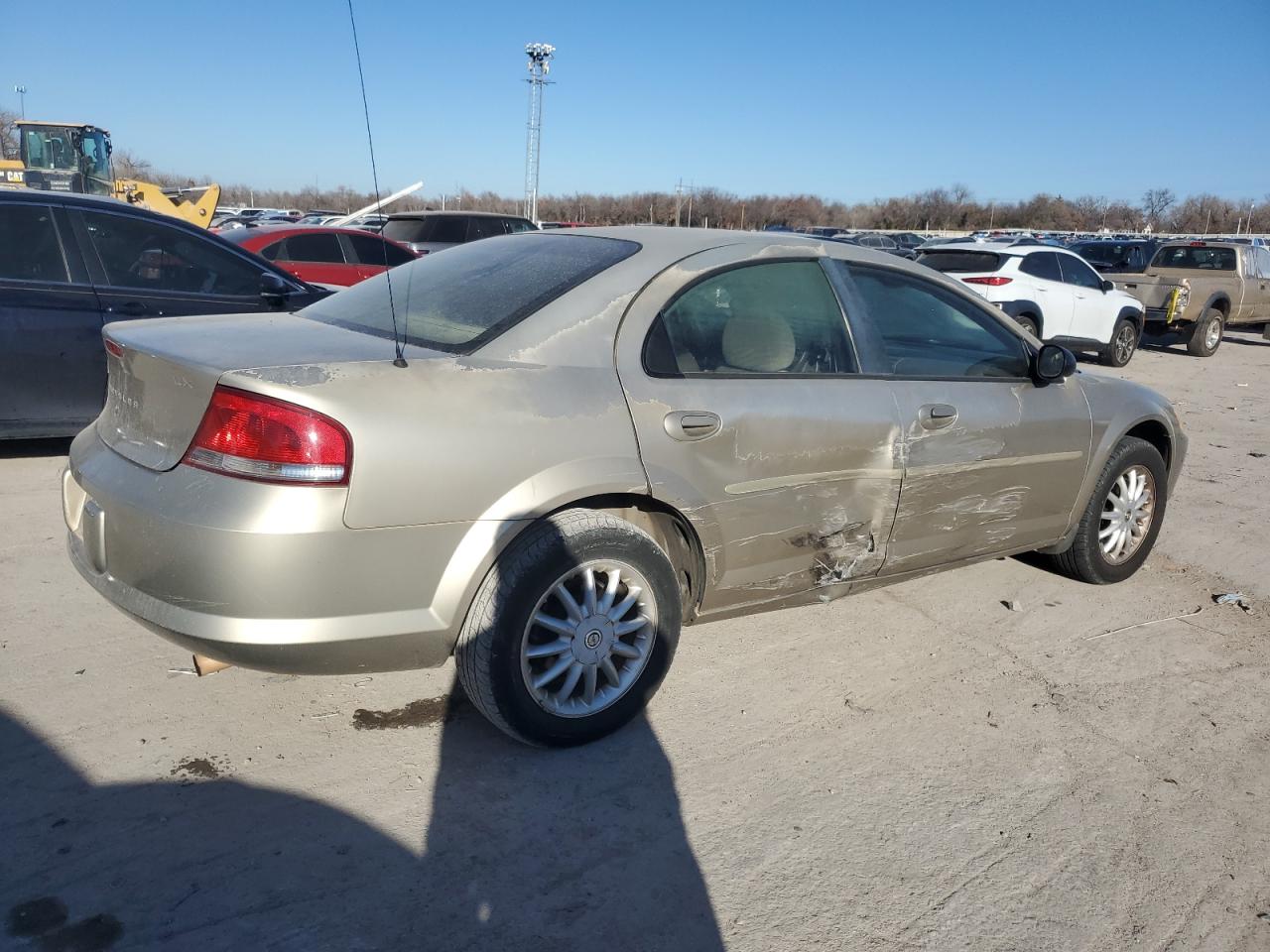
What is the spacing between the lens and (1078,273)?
44.2ft

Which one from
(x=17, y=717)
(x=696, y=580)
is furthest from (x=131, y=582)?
(x=696, y=580)

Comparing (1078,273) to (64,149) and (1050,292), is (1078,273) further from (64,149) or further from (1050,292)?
(64,149)

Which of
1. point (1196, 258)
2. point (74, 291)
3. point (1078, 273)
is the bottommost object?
point (74, 291)

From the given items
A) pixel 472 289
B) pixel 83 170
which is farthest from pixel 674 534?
pixel 83 170

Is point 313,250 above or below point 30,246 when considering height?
below

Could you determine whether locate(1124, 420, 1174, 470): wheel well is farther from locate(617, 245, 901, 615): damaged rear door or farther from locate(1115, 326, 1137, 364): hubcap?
locate(1115, 326, 1137, 364): hubcap

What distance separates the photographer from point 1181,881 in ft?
8.46

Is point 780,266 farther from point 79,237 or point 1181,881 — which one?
point 79,237

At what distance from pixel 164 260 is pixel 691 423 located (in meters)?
4.43

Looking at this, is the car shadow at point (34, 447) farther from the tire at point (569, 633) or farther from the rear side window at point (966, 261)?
the rear side window at point (966, 261)

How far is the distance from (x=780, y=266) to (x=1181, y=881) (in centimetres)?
231

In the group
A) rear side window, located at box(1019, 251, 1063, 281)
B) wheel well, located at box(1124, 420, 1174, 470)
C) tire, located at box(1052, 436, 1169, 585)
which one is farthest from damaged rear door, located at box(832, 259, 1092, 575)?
rear side window, located at box(1019, 251, 1063, 281)

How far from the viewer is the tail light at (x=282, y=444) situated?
8.08 feet

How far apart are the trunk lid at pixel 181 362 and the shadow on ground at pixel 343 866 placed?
972 millimetres
